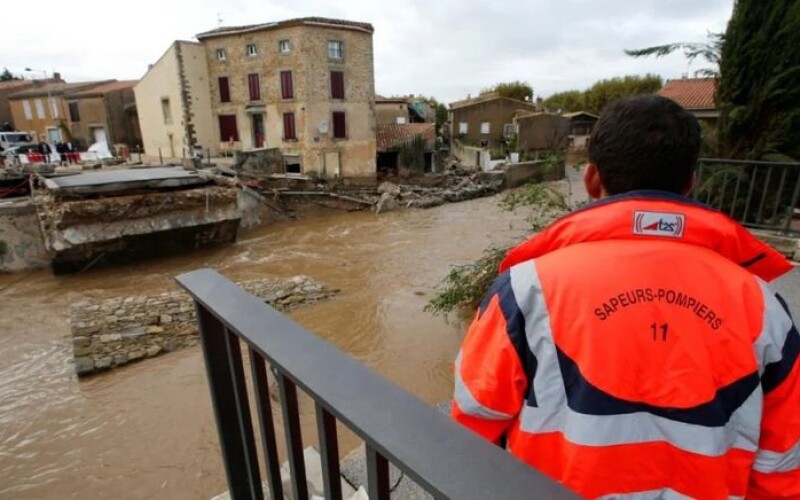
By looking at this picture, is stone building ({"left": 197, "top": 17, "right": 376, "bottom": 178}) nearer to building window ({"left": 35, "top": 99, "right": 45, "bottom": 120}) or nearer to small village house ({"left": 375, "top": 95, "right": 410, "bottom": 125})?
small village house ({"left": 375, "top": 95, "right": 410, "bottom": 125})

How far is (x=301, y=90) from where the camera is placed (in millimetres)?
21250

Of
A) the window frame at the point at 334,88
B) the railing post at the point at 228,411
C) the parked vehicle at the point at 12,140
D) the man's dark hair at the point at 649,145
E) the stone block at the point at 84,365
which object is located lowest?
the stone block at the point at 84,365

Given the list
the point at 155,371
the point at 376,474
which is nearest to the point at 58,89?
the point at 155,371

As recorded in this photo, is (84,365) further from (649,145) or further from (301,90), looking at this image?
(301,90)

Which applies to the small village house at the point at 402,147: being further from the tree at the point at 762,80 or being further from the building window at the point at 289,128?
the tree at the point at 762,80

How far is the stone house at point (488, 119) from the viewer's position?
35625 mm

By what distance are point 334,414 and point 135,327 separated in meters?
8.01

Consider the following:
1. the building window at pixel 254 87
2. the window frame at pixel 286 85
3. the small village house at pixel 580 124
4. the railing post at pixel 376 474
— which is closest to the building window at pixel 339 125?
the window frame at pixel 286 85

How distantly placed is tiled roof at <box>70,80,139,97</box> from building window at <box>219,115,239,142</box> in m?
11.5

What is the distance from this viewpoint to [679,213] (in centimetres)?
96

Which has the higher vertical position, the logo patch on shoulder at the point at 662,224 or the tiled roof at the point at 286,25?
the tiled roof at the point at 286,25

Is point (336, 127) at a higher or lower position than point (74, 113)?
lower

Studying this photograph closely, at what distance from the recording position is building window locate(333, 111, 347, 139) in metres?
22.3

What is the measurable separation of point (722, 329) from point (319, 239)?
15.3 m
